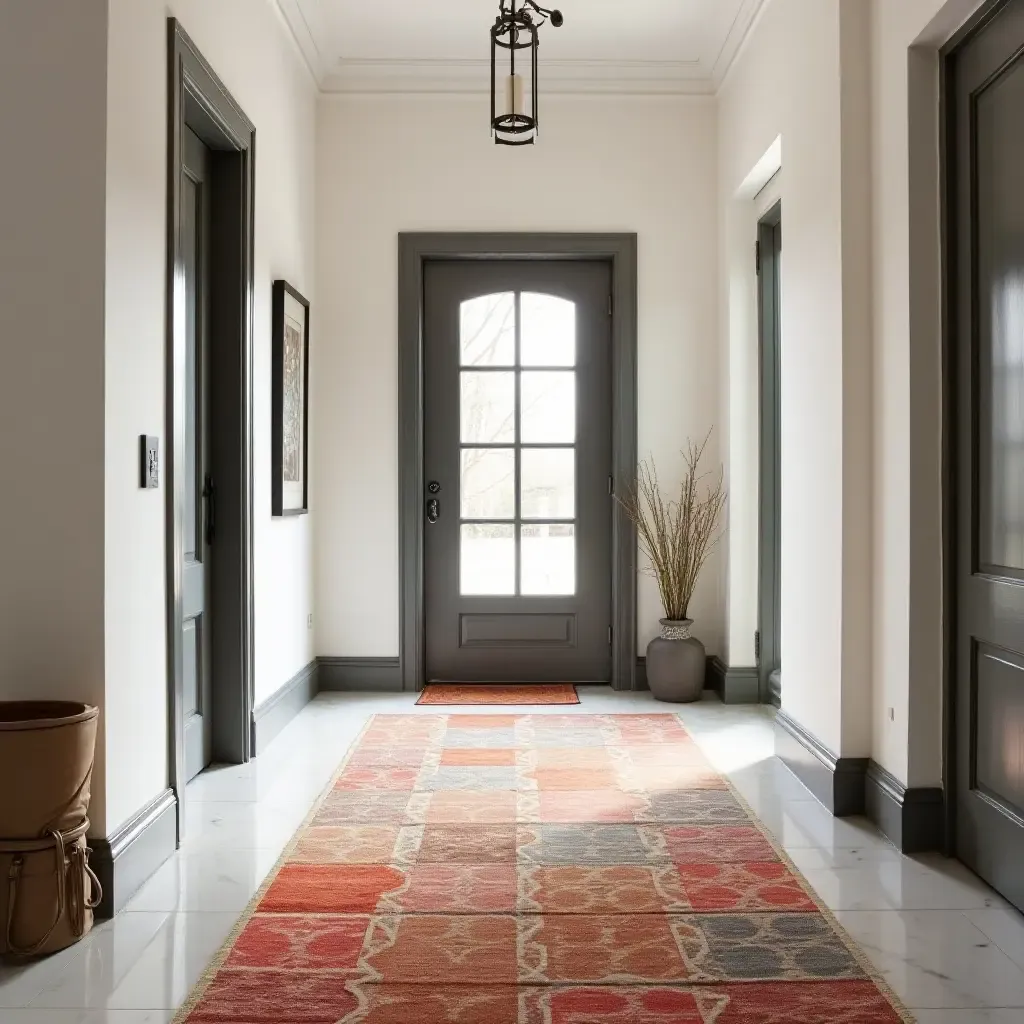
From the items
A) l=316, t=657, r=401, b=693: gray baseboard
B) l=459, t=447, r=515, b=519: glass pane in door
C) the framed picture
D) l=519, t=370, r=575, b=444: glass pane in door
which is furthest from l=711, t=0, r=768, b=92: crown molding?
l=316, t=657, r=401, b=693: gray baseboard

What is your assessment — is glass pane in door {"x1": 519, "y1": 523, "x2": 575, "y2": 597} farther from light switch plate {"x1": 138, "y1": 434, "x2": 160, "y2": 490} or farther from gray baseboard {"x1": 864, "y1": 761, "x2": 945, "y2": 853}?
light switch plate {"x1": 138, "y1": 434, "x2": 160, "y2": 490}

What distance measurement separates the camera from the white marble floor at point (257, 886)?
85.0 inches

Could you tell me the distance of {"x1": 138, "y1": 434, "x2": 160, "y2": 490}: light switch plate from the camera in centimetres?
281

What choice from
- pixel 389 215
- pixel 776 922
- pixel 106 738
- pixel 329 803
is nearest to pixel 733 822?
pixel 776 922

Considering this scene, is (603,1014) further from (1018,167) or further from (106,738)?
(1018,167)

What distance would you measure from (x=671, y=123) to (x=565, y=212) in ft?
2.34

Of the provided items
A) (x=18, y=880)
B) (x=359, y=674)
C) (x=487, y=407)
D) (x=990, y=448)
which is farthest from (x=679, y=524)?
(x=18, y=880)

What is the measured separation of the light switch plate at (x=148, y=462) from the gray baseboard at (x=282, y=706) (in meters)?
1.53

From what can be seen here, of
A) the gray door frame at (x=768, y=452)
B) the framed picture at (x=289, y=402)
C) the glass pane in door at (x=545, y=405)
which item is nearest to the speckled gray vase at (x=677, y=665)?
the gray door frame at (x=768, y=452)

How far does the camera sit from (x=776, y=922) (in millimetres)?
2545

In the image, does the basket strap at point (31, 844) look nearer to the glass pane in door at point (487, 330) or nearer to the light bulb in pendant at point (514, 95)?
the light bulb in pendant at point (514, 95)

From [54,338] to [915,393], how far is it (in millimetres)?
2248

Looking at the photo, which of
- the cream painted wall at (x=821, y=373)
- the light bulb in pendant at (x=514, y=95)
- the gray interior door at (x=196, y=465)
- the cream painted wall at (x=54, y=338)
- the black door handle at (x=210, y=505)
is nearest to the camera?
the cream painted wall at (x=54, y=338)

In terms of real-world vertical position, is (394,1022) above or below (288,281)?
below
